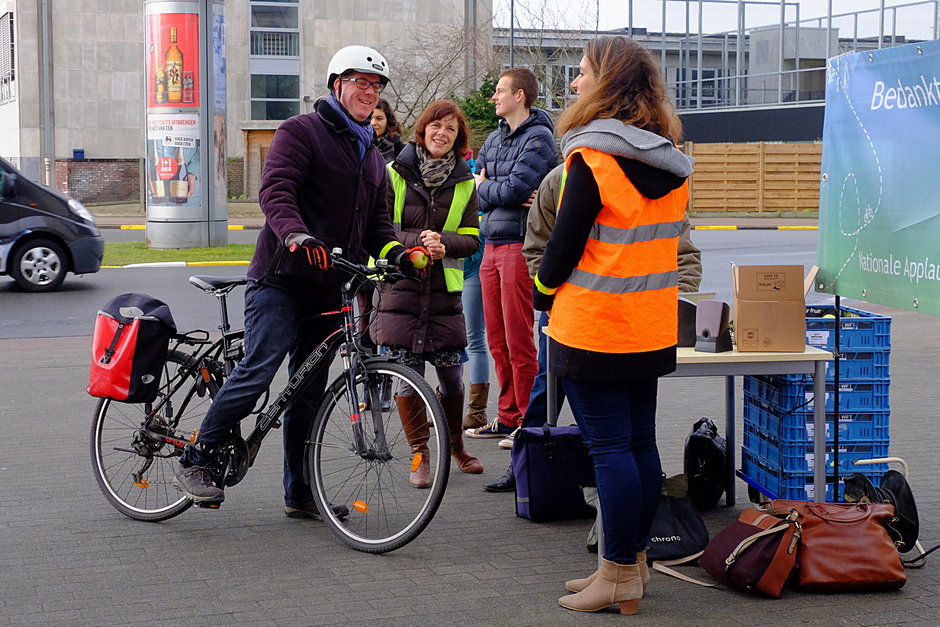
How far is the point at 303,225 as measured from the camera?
5.01 meters

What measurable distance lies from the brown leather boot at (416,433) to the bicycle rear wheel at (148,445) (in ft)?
3.00

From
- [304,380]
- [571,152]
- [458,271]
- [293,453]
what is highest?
[571,152]

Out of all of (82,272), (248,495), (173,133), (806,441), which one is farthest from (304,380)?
(173,133)

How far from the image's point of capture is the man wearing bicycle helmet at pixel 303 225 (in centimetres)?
514

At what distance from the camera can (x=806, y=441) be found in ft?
17.5

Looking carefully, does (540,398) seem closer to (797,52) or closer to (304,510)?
(304,510)

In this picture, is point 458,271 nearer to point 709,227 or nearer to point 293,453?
point 293,453

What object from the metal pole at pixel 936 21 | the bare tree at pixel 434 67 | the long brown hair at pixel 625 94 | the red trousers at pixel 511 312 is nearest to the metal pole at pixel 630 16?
the bare tree at pixel 434 67

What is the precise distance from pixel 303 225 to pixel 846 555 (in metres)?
2.52

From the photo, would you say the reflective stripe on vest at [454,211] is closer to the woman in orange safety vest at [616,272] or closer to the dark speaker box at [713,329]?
the dark speaker box at [713,329]

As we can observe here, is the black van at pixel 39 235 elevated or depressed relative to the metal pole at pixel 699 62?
depressed

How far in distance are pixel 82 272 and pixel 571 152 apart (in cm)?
1224

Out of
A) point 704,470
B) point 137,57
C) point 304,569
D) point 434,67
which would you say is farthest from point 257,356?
point 137,57

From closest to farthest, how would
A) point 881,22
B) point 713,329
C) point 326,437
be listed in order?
point 713,329, point 326,437, point 881,22
